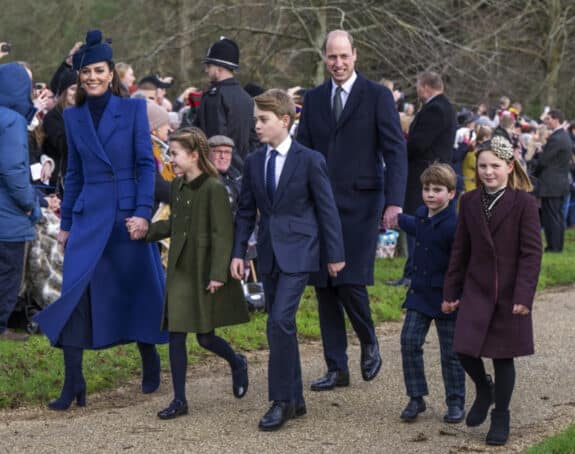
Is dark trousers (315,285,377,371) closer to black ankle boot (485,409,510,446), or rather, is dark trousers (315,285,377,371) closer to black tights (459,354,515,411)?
black tights (459,354,515,411)

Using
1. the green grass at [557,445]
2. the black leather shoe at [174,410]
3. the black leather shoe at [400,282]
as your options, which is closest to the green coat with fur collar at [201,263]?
the black leather shoe at [174,410]

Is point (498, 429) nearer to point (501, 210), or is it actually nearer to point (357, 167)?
point (501, 210)

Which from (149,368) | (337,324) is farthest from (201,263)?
(337,324)

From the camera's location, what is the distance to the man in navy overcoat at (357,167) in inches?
281

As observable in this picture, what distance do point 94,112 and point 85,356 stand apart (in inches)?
78.4

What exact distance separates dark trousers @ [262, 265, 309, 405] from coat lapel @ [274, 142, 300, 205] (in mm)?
410

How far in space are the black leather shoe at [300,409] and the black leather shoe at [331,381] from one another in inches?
26.6

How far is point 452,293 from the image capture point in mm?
6207

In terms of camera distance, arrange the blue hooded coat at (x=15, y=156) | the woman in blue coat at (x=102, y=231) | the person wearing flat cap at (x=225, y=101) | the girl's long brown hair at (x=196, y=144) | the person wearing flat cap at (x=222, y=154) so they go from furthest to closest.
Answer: the person wearing flat cap at (x=225, y=101)
the person wearing flat cap at (x=222, y=154)
the blue hooded coat at (x=15, y=156)
the woman in blue coat at (x=102, y=231)
the girl's long brown hair at (x=196, y=144)

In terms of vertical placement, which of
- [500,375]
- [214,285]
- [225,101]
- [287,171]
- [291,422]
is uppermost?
[225,101]

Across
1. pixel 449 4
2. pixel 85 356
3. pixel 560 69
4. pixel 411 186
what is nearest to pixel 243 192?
pixel 85 356

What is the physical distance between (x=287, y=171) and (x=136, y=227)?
100cm

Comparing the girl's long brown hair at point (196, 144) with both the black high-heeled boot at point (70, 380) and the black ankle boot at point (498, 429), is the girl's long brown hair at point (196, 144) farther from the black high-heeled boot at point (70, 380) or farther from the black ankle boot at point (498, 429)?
the black ankle boot at point (498, 429)

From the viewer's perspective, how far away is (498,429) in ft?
19.5
